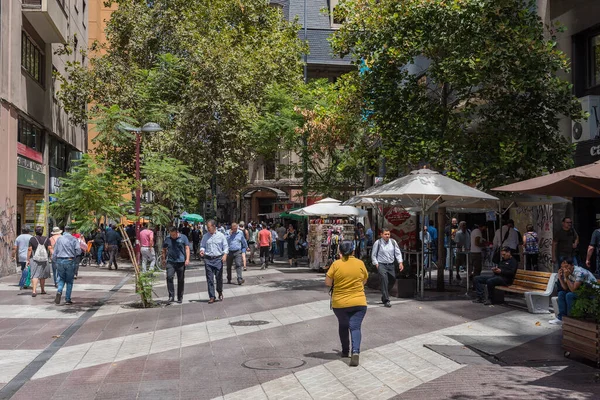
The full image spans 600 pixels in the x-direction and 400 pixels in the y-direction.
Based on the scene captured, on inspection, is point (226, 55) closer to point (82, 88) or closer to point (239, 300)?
point (82, 88)

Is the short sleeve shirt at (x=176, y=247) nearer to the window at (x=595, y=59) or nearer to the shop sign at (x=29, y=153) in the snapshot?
the window at (x=595, y=59)

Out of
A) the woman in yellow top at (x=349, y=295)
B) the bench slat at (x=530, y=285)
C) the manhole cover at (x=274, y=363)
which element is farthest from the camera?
the bench slat at (x=530, y=285)

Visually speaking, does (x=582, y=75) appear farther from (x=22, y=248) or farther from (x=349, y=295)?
(x=22, y=248)

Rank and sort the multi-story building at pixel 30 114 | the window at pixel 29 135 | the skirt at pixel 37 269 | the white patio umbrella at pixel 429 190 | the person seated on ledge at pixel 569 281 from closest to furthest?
the person seated on ledge at pixel 569 281, the white patio umbrella at pixel 429 190, the skirt at pixel 37 269, the multi-story building at pixel 30 114, the window at pixel 29 135

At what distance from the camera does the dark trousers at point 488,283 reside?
14.5m

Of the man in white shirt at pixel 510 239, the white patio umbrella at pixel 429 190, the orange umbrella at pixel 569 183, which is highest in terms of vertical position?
the white patio umbrella at pixel 429 190

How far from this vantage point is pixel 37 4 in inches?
1061

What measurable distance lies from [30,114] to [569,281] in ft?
76.2

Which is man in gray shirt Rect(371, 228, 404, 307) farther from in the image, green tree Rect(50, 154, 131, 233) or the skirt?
the skirt

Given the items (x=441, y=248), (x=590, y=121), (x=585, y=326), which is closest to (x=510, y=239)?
(x=441, y=248)

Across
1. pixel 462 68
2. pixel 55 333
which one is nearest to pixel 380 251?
pixel 462 68

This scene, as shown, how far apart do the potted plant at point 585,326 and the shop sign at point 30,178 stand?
73.3 ft

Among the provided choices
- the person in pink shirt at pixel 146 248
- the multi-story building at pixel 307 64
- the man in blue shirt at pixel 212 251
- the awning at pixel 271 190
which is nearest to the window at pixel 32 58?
the person in pink shirt at pixel 146 248

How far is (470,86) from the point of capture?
1675 centimetres
